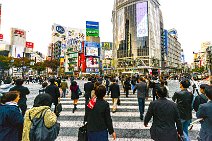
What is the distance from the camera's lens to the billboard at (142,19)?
286 ft

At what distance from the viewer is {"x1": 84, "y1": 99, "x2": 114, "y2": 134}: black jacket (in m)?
3.43

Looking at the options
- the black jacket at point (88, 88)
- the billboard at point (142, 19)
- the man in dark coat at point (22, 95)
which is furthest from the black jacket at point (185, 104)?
the billboard at point (142, 19)

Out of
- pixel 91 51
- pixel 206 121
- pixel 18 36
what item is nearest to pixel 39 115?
pixel 206 121

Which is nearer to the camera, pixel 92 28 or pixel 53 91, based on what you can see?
pixel 53 91

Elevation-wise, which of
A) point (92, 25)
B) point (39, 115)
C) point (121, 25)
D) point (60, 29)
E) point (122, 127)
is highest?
point (60, 29)

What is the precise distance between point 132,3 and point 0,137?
9356cm

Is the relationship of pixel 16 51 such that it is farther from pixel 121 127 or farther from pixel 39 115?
pixel 39 115

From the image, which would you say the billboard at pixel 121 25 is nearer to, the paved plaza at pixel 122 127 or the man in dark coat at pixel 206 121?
the paved plaza at pixel 122 127

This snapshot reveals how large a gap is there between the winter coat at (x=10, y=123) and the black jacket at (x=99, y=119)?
46.3 inches

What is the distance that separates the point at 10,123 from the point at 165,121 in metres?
2.63

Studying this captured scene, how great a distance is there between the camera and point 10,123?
3.11 m

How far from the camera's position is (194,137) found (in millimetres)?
5523

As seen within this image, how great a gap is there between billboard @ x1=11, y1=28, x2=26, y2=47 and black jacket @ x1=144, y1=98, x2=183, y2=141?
90.6 meters

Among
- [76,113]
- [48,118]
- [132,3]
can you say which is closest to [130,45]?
[132,3]
